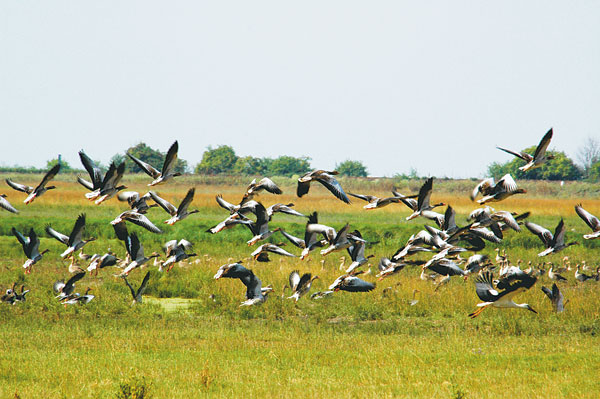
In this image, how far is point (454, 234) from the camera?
41.2ft

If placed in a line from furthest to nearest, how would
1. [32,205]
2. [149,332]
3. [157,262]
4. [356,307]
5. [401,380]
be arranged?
1. [32,205]
2. [157,262]
3. [356,307]
4. [149,332]
5. [401,380]

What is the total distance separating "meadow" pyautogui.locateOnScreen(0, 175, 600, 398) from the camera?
36.6 feet

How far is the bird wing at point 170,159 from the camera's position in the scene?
11.6 m

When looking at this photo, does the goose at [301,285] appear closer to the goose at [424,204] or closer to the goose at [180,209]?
the goose at [424,204]

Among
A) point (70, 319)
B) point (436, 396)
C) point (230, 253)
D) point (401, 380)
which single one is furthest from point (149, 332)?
point (230, 253)

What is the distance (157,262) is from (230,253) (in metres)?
5.62

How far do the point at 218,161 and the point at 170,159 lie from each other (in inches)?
3890

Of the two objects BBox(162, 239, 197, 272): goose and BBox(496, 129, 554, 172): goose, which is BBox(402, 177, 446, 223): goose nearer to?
BBox(496, 129, 554, 172): goose

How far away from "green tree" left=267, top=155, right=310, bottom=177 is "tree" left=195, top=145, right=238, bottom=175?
6532 millimetres

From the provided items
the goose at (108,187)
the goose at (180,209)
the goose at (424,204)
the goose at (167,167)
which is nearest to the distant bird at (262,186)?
the goose at (180,209)

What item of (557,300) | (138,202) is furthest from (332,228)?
(557,300)

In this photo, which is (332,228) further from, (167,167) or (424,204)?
(167,167)

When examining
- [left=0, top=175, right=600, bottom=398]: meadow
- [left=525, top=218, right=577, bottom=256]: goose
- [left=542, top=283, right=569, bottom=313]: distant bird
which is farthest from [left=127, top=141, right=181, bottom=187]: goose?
[left=542, top=283, right=569, bottom=313]: distant bird

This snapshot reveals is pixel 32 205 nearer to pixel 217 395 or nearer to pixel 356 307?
pixel 356 307
